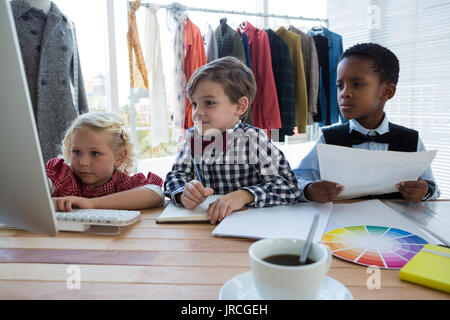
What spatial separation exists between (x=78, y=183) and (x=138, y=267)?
2.14ft

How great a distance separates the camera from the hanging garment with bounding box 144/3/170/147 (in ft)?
7.36

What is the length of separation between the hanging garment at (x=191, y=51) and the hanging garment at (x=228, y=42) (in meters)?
0.13

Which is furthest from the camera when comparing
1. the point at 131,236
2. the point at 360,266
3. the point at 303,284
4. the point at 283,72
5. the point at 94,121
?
the point at 283,72

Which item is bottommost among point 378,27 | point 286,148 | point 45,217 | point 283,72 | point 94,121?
point 286,148

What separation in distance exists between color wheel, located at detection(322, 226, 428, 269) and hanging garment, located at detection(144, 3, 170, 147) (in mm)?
1830

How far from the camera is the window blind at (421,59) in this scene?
241cm

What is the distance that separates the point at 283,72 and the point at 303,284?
2.24 meters

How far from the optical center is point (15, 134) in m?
0.38

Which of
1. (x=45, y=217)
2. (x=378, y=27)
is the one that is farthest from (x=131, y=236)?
(x=378, y=27)

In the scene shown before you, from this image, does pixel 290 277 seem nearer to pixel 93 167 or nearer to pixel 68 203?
pixel 68 203

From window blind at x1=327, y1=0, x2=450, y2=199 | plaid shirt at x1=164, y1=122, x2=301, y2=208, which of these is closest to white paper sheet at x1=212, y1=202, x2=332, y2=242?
plaid shirt at x1=164, y1=122, x2=301, y2=208

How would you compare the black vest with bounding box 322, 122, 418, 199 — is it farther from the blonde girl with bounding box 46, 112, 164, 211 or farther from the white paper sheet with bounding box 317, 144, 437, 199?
the blonde girl with bounding box 46, 112, 164, 211

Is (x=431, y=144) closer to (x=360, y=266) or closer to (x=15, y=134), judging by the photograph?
(x=360, y=266)

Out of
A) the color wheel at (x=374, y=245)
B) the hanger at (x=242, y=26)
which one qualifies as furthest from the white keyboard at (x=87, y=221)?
the hanger at (x=242, y=26)
